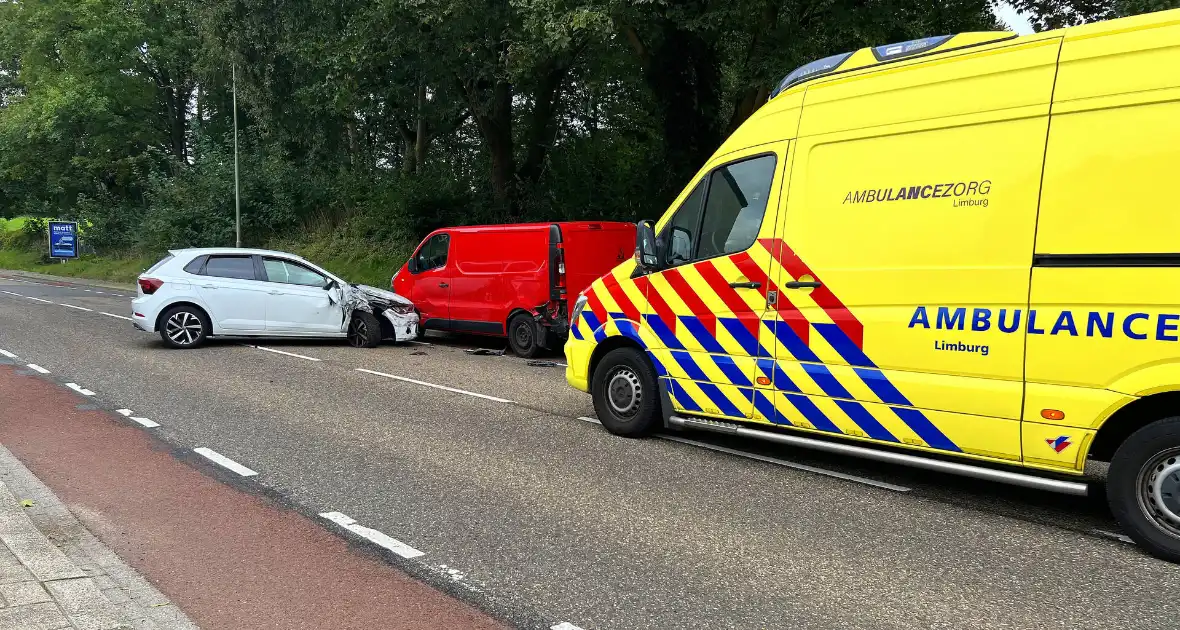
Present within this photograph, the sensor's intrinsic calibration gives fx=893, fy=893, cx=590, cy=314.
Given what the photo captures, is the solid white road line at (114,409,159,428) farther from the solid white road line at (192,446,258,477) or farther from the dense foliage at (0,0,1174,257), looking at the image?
the dense foliage at (0,0,1174,257)

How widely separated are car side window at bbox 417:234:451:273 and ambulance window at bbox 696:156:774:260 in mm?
8358

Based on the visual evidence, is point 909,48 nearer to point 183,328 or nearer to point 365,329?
point 365,329

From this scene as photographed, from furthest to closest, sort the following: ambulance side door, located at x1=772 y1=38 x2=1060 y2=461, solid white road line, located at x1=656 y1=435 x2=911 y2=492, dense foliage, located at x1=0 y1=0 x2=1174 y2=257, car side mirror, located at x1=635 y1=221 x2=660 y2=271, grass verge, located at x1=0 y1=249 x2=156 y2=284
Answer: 1. grass verge, located at x1=0 y1=249 x2=156 y2=284
2. dense foliage, located at x1=0 y1=0 x2=1174 y2=257
3. car side mirror, located at x1=635 y1=221 x2=660 y2=271
4. solid white road line, located at x1=656 y1=435 x2=911 y2=492
5. ambulance side door, located at x1=772 y1=38 x2=1060 y2=461

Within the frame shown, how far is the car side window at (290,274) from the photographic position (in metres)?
13.7

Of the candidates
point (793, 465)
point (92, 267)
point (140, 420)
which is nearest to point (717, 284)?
point (793, 465)

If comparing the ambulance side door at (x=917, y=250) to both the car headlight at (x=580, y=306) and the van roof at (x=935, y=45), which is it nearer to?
the van roof at (x=935, y=45)

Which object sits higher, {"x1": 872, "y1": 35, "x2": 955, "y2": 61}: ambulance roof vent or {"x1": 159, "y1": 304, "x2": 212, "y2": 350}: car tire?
{"x1": 872, "y1": 35, "x2": 955, "y2": 61}: ambulance roof vent

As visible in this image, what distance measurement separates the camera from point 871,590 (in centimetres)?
422

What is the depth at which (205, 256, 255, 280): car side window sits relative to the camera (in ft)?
44.2

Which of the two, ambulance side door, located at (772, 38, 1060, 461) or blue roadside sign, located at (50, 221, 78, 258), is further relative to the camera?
blue roadside sign, located at (50, 221, 78, 258)

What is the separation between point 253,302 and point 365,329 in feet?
5.57

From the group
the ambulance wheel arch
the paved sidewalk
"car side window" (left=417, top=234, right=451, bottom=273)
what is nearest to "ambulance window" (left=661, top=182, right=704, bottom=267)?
the ambulance wheel arch

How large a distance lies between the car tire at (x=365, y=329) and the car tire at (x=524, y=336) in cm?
215

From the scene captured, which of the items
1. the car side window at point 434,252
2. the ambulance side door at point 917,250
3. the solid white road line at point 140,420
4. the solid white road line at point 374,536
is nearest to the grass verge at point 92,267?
the car side window at point 434,252
